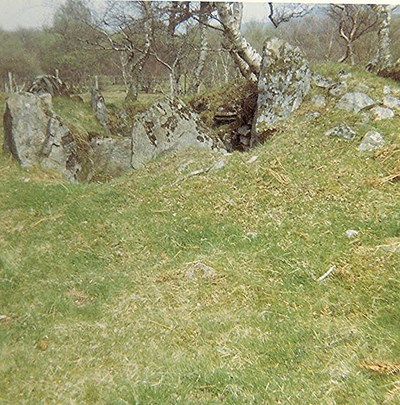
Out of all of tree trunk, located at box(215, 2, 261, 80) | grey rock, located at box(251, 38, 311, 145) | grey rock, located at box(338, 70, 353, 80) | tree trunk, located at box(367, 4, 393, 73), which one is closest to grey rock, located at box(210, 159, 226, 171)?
grey rock, located at box(251, 38, 311, 145)

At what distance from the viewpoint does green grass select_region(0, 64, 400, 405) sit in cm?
250

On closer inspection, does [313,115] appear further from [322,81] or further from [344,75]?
[344,75]

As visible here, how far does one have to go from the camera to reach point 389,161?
16.7 feet

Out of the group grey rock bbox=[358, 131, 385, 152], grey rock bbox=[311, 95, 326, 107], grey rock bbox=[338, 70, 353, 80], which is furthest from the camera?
grey rock bbox=[338, 70, 353, 80]

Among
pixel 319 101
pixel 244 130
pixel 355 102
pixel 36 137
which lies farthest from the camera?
pixel 244 130

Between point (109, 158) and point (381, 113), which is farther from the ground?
point (381, 113)

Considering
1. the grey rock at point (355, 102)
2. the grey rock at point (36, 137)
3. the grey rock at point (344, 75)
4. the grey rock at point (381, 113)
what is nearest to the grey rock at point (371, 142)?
the grey rock at point (381, 113)

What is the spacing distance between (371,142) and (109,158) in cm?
524

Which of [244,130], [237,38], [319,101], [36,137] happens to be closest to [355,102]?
[319,101]

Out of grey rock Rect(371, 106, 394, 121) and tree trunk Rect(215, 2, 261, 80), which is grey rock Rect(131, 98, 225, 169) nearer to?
tree trunk Rect(215, 2, 261, 80)

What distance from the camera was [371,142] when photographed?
216 inches

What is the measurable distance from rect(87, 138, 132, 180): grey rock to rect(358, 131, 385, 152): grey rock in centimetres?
441

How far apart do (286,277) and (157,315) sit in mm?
1338

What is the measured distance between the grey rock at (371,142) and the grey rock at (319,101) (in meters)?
1.37
